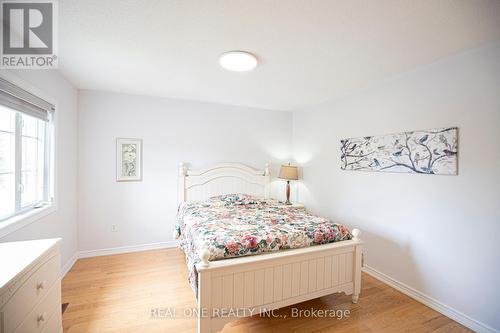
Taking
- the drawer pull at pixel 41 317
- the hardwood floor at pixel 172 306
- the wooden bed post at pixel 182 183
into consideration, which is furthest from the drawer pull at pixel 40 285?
the wooden bed post at pixel 182 183

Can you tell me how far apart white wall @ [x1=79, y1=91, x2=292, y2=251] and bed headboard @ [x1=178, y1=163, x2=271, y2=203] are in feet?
0.45

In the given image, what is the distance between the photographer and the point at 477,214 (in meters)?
1.89

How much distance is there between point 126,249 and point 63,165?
1.47 metres

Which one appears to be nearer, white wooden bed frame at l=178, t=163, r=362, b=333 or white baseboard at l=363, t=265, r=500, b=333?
white wooden bed frame at l=178, t=163, r=362, b=333

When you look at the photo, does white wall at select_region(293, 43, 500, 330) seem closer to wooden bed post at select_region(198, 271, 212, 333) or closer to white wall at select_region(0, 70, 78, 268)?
wooden bed post at select_region(198, 271, 212, 333)

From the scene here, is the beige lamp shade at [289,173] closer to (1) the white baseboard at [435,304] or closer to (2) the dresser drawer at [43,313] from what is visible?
(1) the white baseboard at [435,304]

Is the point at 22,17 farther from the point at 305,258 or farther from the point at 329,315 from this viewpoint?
the point at 329,315

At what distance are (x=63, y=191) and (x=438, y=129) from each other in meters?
4.14

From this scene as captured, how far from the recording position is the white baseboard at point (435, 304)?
6.11ft

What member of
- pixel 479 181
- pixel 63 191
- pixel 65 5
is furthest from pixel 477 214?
pixel 63 191

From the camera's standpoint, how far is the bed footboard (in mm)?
1637

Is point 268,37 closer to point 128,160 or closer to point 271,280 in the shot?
point 271,280

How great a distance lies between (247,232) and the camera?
2.04 meters

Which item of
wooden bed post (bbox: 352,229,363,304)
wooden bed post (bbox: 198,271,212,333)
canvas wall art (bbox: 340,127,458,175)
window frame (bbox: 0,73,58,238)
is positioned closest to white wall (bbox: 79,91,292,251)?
window frame (bbox: 0,73,58,238)
